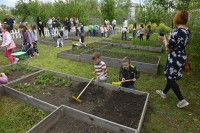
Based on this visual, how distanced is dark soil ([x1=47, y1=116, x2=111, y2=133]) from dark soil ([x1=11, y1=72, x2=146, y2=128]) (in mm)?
384

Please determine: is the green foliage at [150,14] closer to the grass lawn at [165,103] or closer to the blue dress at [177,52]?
the grass lawn at [165,103]

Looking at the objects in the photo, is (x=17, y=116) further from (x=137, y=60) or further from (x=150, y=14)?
(x=150, y=14)

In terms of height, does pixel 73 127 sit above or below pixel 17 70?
below

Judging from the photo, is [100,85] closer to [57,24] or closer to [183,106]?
[183,106]

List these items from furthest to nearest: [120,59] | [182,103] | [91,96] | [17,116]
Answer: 1. [120,59]
2. [91,96]
3. [182,103]
4. [17,116]

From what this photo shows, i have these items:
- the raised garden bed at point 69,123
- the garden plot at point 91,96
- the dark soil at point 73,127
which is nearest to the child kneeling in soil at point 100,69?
the garden plot at point 91,96

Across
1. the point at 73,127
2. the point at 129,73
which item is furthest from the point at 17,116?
the point at 129,73

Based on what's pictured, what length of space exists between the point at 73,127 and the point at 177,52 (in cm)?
302

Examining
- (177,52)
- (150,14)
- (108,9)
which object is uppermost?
(108,9)

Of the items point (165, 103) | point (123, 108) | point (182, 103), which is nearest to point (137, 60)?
point (165, 103)

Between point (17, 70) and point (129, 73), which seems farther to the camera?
point (17, 70)

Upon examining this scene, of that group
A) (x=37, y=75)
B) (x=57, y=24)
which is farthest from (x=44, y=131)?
(x=57, y=24)

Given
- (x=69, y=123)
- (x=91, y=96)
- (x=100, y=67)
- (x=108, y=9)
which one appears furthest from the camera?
(x=108, y=9)

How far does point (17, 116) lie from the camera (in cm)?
412
